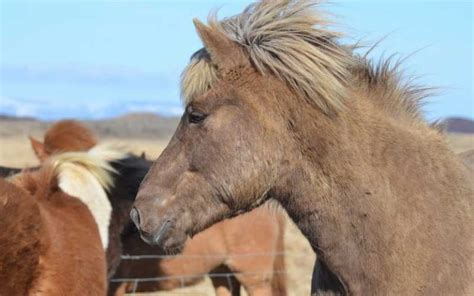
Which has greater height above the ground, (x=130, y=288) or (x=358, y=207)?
(x=358, y=207)

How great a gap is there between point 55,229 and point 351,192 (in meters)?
2.15

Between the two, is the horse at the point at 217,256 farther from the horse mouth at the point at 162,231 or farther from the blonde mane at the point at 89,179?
the horse mouth at the point at 162,231

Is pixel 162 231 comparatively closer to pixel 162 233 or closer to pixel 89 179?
pixel 162 233

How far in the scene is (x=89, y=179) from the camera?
5789 mm

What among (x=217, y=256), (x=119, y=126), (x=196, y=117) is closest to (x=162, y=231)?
(x=196, y=117)

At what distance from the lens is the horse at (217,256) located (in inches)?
286

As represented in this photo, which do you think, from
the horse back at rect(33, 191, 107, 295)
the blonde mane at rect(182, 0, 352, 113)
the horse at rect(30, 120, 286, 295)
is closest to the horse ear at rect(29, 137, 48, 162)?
the horse at rect(30, 120, 286, 295)

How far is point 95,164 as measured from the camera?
5.93 metres

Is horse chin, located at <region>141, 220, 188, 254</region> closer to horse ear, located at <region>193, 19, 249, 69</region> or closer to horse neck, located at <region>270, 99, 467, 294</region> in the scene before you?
horse neck, located at <region>270, 99, 467, 294</region>

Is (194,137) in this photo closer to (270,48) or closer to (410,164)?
(270,48)

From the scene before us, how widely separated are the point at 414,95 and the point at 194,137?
0.97 m

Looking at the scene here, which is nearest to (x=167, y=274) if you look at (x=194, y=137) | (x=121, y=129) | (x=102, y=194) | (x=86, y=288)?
(x=102, y=194)

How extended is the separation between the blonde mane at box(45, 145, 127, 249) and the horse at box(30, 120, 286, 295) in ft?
3.81

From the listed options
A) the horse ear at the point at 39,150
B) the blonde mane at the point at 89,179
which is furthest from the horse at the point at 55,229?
the horse ear at the point at 39,150
